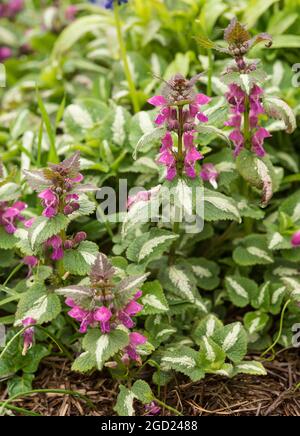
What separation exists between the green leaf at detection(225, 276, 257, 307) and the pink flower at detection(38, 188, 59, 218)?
75 cm

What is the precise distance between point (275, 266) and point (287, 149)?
2.11ft

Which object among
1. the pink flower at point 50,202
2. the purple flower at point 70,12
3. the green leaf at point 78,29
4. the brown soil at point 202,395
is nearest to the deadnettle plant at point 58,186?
the pink flower at point 50,202

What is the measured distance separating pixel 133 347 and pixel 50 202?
1.64 ft

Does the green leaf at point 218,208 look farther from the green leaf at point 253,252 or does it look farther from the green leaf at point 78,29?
the green leaf at point 78,29

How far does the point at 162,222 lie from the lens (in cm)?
219

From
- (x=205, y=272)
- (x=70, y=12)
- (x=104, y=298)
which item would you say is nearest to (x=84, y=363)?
(x=104, y=298)

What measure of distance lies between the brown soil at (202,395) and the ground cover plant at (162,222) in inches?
1.5

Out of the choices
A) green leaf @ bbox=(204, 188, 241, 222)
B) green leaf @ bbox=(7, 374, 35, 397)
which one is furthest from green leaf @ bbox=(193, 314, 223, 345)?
green leaf @ bbox=(7, 374, 35, 397)

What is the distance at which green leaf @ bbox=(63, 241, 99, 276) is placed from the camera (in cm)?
190

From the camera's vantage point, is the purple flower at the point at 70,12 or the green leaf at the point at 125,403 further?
the purple flower at the point at 70,12

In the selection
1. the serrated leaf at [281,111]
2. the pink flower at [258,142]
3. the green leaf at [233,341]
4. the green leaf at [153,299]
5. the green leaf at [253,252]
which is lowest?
the green leaf at [233,341]

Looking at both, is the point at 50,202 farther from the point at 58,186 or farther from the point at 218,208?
the point at 218,208

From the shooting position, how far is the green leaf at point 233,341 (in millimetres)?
1979

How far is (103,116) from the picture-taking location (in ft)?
8.99
